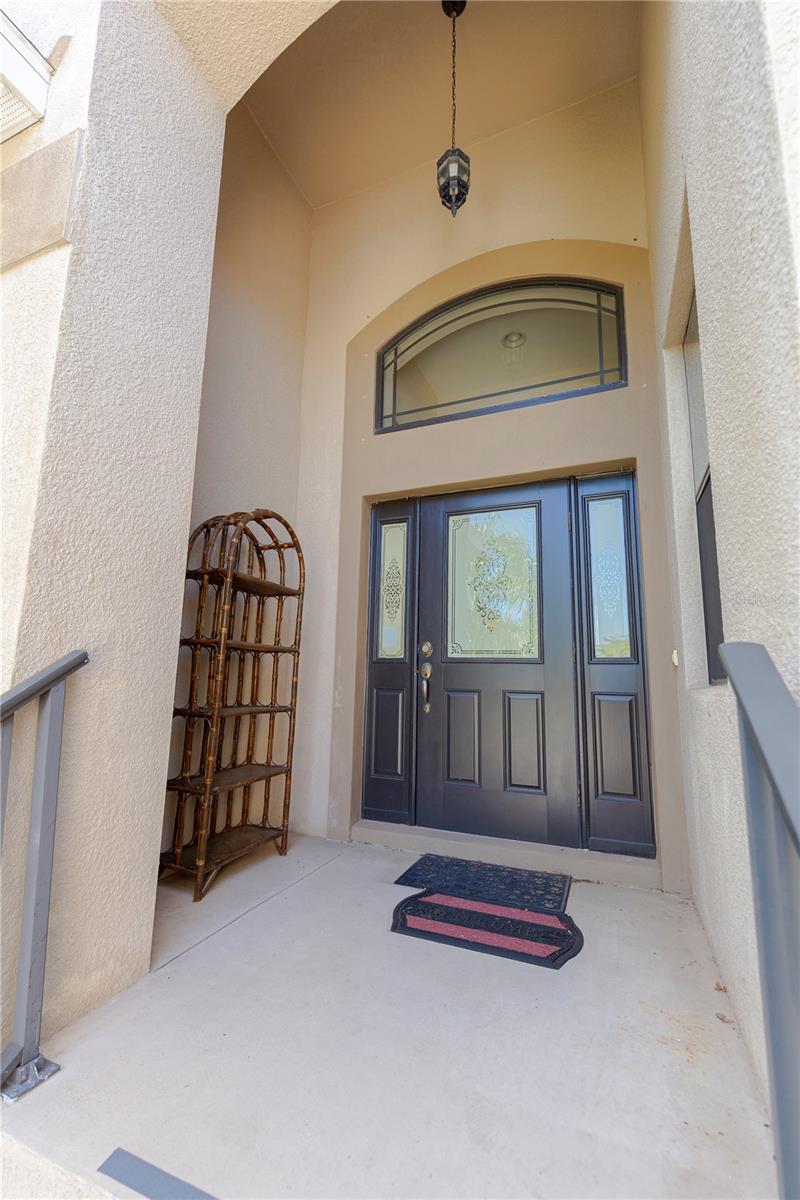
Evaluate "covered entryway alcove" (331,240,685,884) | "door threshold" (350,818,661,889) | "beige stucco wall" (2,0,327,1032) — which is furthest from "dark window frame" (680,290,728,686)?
"beige stucco wall" (2,0,327,1032)

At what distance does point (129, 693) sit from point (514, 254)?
3.02 m

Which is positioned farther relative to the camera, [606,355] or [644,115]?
[606,355]

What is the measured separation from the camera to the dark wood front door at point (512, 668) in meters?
2.49

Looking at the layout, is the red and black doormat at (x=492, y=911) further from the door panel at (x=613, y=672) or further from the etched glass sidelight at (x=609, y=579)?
the etched glass sidelight at (x=609, y=579)

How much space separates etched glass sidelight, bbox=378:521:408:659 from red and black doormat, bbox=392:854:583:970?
3.75 ft

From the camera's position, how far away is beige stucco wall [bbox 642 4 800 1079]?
0.81 metres

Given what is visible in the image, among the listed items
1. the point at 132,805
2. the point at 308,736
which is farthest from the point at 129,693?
the point at 308,736

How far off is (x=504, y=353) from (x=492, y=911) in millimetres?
→ 2837

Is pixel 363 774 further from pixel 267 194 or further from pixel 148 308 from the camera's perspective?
pixel 267 194

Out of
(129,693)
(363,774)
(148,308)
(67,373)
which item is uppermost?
(148,308)

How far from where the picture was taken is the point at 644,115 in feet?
8.30

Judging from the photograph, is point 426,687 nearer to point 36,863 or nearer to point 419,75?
point 36,863

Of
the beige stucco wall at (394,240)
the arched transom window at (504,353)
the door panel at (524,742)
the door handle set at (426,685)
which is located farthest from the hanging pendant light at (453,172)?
the door panel at (524,742)

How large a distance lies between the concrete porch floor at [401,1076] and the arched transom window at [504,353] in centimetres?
256
